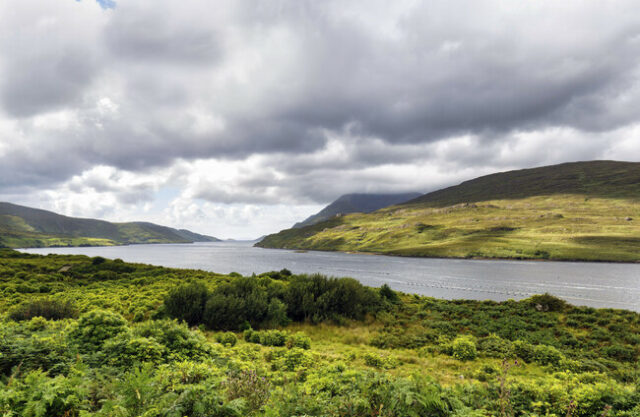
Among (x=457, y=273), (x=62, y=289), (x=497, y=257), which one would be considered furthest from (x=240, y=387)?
(x=497, y=257)

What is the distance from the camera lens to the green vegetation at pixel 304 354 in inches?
197

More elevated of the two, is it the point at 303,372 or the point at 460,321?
the point at 303,372

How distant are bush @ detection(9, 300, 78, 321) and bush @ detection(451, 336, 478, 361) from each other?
20549 mm

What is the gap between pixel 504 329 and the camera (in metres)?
21.2

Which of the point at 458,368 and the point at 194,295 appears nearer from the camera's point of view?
the point at 458,368

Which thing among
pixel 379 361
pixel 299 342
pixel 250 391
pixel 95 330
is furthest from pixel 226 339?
pixel 250 391

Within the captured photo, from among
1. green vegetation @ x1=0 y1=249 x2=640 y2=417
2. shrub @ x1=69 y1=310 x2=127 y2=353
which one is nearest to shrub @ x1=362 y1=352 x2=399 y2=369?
green vegetation @ x1=0 y1=249 x2=640 y2=417

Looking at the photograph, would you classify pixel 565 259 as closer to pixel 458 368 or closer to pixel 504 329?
pixel 504 329

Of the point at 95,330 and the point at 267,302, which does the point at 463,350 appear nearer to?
the point at 267,302

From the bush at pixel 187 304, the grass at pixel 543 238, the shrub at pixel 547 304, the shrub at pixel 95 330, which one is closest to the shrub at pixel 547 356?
the shrub at pixel 547 304

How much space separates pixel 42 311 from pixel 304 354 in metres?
13.7

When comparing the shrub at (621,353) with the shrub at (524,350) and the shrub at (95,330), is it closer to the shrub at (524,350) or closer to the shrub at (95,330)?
the shrub at (524,350)

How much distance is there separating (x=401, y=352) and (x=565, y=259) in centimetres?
13755

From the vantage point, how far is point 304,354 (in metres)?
12.4
